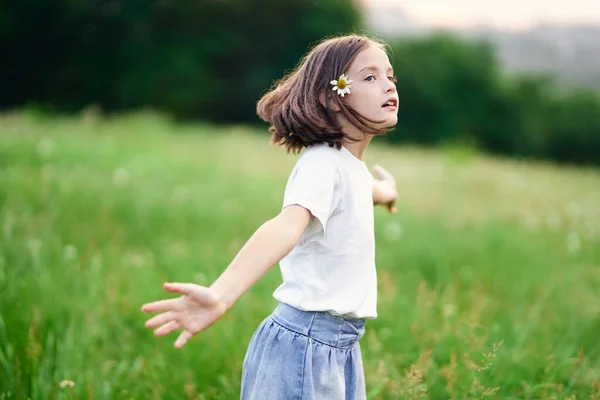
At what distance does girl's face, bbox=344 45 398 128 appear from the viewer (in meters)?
1.83

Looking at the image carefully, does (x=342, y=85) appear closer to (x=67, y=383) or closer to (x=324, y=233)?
(x=324, y=233)

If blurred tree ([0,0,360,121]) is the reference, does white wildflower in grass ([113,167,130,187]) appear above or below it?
below

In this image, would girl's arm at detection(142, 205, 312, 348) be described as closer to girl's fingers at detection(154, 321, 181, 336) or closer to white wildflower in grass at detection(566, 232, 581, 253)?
girl's fingers at detection(154, 321, 181, 336)

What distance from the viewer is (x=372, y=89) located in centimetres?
183

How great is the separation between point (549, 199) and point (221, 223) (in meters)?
4.56

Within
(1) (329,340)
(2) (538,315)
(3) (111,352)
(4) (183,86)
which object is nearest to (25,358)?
(3) (111,352)

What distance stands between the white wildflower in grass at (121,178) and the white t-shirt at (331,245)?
13.8 feet

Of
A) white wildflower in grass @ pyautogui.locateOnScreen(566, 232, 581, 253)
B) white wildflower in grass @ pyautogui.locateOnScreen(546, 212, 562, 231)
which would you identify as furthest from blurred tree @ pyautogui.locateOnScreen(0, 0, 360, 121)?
white wildflower in grass @ pyautogui.locateOnScreen(566, 232, 581, 253)

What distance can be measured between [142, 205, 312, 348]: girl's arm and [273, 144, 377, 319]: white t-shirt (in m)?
0.09

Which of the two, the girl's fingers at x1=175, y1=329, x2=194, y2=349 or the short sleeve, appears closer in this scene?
the girl's fingers at x1=175, y1=329, x2=194, y2=349

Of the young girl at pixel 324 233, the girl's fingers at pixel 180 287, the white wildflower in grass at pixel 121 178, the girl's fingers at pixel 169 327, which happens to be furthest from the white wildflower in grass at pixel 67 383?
the white wildflower in grass at pixel 121 178

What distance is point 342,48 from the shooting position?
1.87 m

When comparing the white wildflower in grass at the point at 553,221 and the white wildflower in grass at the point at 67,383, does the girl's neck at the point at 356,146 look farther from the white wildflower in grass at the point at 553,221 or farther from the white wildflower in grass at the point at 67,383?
the white wildflower in grass at the point at 553,221

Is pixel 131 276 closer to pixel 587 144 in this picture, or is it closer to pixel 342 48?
pixel 342 48
